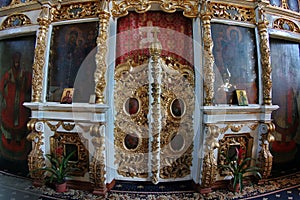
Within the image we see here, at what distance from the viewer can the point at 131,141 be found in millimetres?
3336

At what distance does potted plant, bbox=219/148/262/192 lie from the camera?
3.01 metres

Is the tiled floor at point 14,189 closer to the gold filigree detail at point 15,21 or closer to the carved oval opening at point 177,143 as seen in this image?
the carved oval opening at point 177,143

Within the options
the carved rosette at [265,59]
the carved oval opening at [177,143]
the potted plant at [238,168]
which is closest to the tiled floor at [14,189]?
the carved oval opening at [177,143]

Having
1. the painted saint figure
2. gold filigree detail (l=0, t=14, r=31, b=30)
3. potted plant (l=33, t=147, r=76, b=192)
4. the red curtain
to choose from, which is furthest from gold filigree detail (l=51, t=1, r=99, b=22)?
potted plant (l=33, t=147, r=76, b=192)

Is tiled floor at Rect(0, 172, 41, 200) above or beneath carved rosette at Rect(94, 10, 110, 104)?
beneath

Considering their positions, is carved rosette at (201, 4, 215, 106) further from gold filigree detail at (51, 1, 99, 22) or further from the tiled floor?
the tiled floor

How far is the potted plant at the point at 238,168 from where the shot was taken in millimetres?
3014

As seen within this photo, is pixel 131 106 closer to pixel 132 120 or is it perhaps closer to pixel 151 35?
pixel 132 120

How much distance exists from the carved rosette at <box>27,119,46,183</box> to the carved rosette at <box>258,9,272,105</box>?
4.17 meters

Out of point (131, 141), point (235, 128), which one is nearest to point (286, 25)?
point (235, 128)

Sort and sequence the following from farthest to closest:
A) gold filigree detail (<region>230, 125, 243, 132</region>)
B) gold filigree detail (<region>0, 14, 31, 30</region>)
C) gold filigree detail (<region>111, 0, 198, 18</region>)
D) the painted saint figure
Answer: the painted saint figure
gold filigree detail (<region>0, 14, 31, 30</region>)
gold filigree detail (<region>230, 125, 243, 132</region>)
gold filigree detail (<region>111, 0, 198, 18</region>)

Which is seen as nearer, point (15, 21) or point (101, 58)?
point (101, 58)

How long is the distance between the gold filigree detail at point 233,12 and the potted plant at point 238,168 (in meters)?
2.43

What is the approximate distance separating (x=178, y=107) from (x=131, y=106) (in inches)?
34.2
